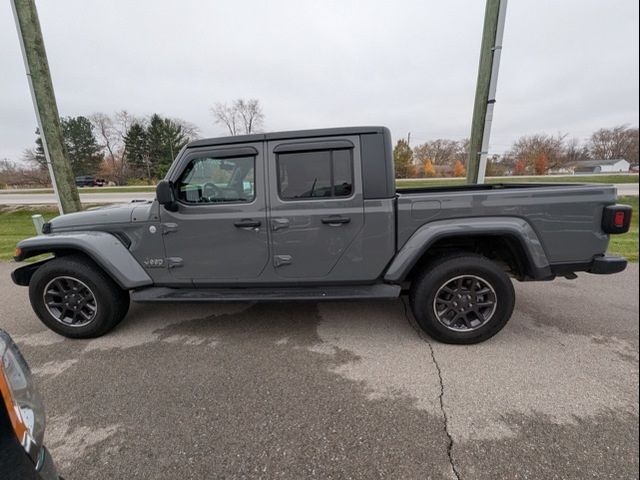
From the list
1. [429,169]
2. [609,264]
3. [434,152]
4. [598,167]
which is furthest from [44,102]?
[434,152]

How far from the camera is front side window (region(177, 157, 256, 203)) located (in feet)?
9.46

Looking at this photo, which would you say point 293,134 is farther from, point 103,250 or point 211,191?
point 103,250

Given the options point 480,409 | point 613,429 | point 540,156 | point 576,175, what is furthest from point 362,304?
point 540,156

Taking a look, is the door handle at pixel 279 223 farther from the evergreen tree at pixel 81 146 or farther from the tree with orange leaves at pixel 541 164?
the tree with orange leaves at pixel 541 164

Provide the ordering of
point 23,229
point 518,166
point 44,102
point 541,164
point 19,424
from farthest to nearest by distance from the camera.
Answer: point 518,166, point 541,164, point 44,102, point 23,229, point 19,424

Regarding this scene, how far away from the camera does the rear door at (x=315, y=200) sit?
9.07ft

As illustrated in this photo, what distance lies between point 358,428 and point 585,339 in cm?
247

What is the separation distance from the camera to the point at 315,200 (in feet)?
9.18

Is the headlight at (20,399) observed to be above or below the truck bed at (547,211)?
below

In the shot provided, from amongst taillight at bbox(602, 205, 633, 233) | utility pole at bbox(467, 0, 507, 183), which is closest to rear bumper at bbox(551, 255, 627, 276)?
taillight at bbox(602, 205, 633, 233)

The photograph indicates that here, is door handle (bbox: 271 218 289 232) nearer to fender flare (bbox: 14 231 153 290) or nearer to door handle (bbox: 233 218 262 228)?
door handle (bbox: 233 218 262 228)

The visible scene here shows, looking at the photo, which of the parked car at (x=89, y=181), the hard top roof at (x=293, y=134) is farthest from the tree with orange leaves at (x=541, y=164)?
the parked car at (x=89, y=181)

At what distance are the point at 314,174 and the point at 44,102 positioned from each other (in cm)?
489

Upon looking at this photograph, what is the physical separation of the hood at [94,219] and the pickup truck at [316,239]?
15 millimetres
